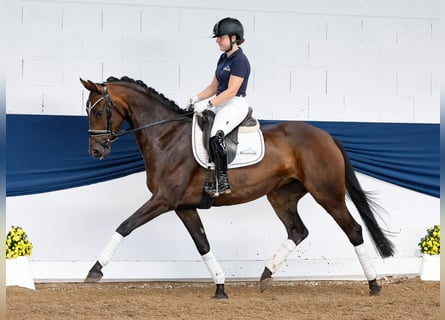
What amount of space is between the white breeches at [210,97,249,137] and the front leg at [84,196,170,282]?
0.66m

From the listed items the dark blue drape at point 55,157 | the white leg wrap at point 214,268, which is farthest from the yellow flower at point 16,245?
the white leg wrap at point 214,268

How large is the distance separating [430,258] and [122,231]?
2955 mm

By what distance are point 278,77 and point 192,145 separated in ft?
5.16

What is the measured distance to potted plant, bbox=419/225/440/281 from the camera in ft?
18.2

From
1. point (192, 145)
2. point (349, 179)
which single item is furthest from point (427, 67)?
point (192, 145)

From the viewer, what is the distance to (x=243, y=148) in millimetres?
4586

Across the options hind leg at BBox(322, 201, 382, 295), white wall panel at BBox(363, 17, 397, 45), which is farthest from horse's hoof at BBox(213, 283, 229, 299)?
white wall panel at BBox(363, 17, 397, 45)

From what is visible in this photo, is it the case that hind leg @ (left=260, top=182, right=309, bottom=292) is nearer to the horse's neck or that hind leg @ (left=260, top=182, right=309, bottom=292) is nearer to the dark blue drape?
the dark blue drape

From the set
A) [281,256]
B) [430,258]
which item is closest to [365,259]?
[281,256]

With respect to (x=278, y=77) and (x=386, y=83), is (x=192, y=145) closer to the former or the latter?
(x=278, y=77)

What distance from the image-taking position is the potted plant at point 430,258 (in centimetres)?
554

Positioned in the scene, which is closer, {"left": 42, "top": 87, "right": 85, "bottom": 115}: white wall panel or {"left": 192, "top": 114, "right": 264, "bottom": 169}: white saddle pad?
{"left": 192, "top": 114, "right": 264, "bottom": 169}: white saddle pad

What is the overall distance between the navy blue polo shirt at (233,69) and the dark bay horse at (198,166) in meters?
0.37

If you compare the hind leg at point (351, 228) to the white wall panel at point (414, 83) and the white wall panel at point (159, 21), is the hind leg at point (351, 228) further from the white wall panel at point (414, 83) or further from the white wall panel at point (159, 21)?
the white wall panel at point (159, 21)
